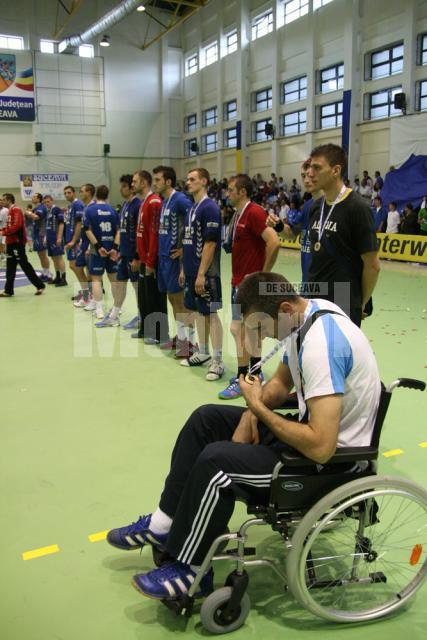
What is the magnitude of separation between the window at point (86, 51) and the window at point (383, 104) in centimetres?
1459

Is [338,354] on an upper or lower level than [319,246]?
lower

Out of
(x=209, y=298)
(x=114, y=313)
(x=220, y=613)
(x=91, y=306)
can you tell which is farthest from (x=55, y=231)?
(x=220, y=613)

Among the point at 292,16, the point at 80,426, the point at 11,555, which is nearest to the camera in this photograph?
the point at 11,555

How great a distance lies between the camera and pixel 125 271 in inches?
285

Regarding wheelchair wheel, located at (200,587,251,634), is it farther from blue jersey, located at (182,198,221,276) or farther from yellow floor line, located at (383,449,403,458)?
blue jersey, located at (182,198,221,276)

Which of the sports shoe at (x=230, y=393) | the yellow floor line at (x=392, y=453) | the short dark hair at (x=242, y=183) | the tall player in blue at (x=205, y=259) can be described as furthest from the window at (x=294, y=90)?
the yellow floor line at (x=392, y=453)

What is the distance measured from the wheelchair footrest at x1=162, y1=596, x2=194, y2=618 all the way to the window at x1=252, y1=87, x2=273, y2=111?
2231 centimetres

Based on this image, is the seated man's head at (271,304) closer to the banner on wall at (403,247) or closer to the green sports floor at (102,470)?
the green sports floor at (102,470)

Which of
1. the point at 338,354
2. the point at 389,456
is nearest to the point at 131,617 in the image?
the point at 338,354

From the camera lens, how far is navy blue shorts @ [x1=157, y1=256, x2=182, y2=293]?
568 centimetres

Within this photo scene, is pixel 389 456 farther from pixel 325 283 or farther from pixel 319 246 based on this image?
pixel 319 246

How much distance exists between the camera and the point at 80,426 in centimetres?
397

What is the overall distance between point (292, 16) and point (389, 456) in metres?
21.1

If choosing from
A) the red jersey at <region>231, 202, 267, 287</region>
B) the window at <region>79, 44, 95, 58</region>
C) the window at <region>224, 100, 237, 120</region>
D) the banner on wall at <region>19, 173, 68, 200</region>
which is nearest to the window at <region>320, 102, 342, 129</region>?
the window at <region>224, 100, 237, 120</region>
